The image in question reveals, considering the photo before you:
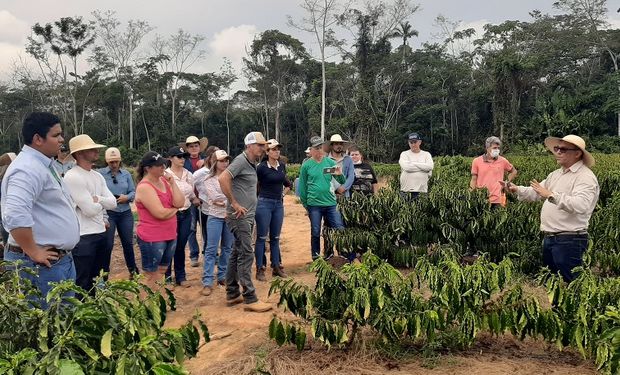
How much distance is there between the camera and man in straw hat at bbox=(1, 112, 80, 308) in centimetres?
246

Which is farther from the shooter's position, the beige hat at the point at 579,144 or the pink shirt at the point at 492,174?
the pink shirt at the point at 492,174

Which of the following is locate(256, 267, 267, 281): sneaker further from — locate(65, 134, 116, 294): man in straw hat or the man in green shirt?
locate(65, 134, 116, 294): man in straw hat

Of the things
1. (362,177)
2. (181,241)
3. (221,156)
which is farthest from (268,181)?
(362,177)

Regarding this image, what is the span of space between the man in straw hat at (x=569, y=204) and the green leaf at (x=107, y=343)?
3.19m

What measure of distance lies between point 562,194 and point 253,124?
43029mm

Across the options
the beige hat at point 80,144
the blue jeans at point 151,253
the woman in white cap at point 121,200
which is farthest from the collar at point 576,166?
the woman in white cap at point 121,200

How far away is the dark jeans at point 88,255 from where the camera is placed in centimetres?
377

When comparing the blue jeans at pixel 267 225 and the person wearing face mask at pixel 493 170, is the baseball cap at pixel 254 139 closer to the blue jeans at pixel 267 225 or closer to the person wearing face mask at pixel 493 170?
the blue jeans at pixel 267 225

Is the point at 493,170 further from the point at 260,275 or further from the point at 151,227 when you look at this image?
the point at 151,227

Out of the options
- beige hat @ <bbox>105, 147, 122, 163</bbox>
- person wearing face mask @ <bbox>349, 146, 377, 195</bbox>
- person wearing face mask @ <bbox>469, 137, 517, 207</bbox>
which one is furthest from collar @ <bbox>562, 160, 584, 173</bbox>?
beige hat @ <bbox>105, 147, 122, 163</bbox>

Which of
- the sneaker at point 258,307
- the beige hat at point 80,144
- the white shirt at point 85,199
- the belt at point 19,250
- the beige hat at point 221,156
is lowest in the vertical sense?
the sneaker at point 258,307

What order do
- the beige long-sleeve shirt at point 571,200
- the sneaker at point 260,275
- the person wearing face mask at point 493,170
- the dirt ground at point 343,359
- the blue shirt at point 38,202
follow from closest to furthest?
the blue shirt at point 38,202 < the dirt ground at point 343,359 < the beige long-sleeve shirt at point 571,200 < the sneaker at point 260,275 < the person wearing face mask at point 493,170

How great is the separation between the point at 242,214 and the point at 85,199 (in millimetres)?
1302

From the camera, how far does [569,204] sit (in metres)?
3.52
